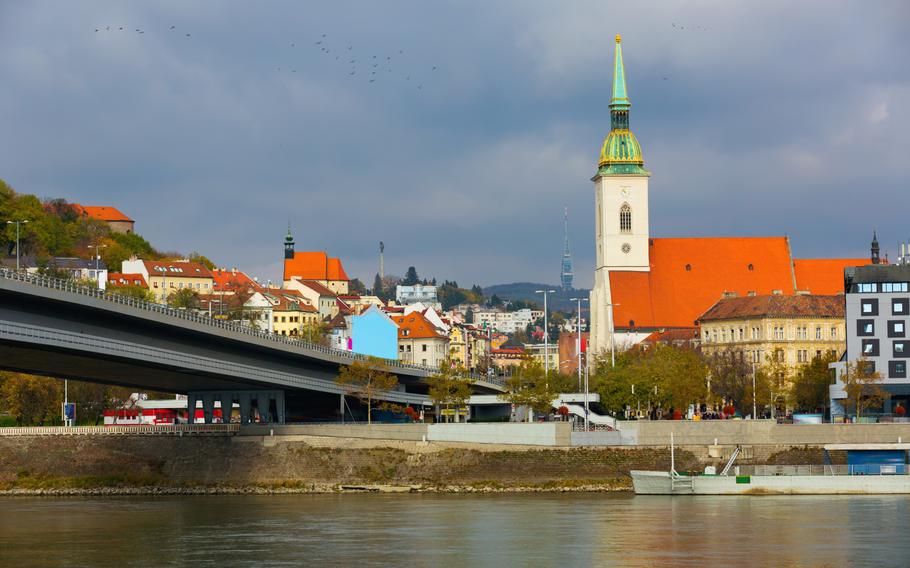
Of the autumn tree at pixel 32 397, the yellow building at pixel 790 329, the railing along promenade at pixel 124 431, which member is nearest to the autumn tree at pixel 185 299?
the autumn tree at pixel 32 397

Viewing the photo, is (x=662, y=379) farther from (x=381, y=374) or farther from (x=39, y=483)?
(x=39, y=483)

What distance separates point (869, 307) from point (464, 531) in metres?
46.8

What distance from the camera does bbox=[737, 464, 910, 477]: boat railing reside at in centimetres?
8212

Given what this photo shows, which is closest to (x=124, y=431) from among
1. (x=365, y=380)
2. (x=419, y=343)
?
(x=365, y=380)

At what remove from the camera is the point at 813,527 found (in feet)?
211

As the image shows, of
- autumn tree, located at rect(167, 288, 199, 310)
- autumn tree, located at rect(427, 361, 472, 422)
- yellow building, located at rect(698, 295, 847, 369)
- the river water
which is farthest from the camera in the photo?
autumn tree, located at rect(167, 288, 199, 310)

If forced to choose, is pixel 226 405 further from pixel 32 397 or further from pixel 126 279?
pixel 126 279

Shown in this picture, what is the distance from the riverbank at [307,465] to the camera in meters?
85.2

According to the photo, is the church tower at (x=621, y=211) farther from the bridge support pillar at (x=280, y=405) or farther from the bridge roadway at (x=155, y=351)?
the bridge support pillar at (x=280, y=405)

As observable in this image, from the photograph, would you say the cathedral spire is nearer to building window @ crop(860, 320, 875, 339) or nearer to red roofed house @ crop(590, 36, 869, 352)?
red roofed house @ crop(590, 36, 869, 352)

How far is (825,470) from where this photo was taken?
82.7 metres

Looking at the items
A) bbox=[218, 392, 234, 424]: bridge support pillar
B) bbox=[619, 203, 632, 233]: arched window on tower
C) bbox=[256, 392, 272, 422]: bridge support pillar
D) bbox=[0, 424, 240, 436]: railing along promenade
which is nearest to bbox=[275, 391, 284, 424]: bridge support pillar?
bbox=[256, 392, 272, 422]: bridge support pillar

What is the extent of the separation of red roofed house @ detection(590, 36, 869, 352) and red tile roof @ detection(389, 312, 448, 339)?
2794 cm

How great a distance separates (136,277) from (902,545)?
14746 centimetres
